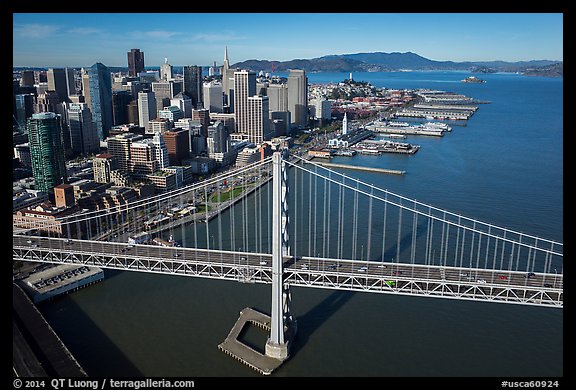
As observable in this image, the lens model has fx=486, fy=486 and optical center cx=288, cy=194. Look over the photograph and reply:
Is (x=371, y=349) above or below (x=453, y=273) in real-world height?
below

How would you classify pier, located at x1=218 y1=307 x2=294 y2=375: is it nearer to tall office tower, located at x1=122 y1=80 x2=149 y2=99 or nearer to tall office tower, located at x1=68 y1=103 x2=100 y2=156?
tall office tower, located at x1=68 y1=103 x2=100 y2=156

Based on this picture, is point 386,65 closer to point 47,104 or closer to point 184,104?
point 184,104

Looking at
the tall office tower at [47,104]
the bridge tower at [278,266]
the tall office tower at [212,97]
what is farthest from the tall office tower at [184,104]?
the bridge tower at [278,266]

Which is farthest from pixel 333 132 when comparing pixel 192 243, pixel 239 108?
pixel 192 243

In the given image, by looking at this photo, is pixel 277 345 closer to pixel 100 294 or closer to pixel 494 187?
pixel 100 294

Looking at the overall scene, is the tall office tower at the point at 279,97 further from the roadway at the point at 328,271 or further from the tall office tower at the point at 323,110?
the roadway at the point at 328,271

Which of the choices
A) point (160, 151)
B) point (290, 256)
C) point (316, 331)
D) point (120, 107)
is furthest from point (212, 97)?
point (316, 331)

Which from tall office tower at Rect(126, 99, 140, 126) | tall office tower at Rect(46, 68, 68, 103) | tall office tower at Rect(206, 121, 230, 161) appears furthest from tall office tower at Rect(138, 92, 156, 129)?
tall office tower at Rect(206, 121, 230, 161)

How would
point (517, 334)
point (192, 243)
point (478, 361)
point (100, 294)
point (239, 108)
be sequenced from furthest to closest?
point (239, 108) → point (192, 243) → point (100, 294) → point (517, 334) → point (478, 361)
